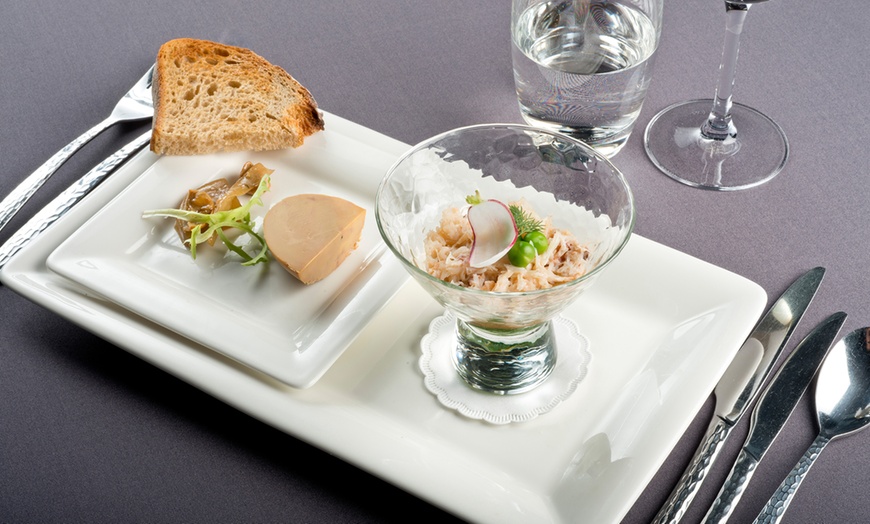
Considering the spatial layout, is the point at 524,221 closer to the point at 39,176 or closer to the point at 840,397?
the point at 840,397

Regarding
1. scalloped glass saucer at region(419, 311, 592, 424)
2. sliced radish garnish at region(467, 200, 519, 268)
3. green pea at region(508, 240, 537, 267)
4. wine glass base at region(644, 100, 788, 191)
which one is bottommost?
scalloped glass saucer at region(419, 311, 592, 424)

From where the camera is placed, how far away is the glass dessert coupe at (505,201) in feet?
3.76

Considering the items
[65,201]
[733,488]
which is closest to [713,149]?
[733,488]

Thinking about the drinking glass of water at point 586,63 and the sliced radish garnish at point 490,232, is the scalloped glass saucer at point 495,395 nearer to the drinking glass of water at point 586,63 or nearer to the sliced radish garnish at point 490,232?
the sliced radish garnish at point 490,232

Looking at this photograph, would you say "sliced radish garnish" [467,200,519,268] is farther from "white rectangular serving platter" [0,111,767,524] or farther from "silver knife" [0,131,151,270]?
"silver knife" [0,131,151,270]

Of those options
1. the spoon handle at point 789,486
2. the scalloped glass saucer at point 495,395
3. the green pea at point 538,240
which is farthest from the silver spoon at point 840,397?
the green pea at point 538,240

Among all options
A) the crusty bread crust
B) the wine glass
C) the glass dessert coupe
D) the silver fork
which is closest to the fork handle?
the silver fork

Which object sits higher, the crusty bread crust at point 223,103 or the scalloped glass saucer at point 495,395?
the crusty bread crust at point 223,103

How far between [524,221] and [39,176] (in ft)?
3.17

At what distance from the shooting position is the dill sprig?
3.78 ft

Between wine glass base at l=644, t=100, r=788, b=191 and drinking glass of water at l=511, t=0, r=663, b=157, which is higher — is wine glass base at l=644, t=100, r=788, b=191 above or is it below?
below

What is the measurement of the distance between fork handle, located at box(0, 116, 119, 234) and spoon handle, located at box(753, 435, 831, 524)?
4.36ft

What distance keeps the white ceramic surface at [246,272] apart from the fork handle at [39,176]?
0.22m

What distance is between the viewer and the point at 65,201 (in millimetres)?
1557
